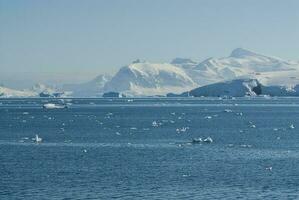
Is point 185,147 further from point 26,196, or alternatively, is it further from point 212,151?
point 26,196

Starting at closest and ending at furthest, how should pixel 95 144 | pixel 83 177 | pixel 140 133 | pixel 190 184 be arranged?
pixel 190 184, pixel 83 177, pixel 95 144, pixel 140 133

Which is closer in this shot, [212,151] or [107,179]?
[107,179]

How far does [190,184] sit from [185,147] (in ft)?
83.6

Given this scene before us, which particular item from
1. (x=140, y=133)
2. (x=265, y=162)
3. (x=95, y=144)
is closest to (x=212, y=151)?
(x=265, y=162)

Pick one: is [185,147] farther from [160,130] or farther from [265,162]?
[160,130]

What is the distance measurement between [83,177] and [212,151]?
20.6m

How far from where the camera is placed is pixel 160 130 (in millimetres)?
101750

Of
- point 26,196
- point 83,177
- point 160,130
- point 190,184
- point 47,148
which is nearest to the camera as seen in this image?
point 26,196

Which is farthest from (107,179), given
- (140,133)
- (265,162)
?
(140,133)

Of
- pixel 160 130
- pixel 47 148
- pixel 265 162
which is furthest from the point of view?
pixel 160 130

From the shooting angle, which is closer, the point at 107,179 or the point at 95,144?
the point at 107,179

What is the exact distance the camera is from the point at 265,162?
60.1 meters

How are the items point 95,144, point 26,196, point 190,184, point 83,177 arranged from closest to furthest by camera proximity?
point 26,196 → point 190,184 → point 83,177 → point 95,144

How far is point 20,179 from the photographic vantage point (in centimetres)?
5044
